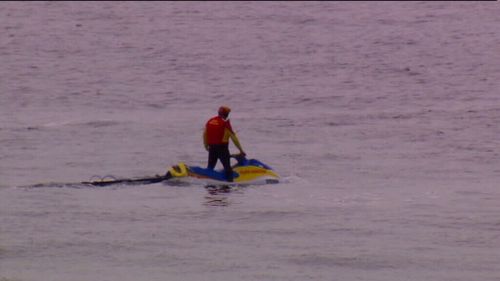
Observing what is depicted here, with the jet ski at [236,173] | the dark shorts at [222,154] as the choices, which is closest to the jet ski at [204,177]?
the jet ski at [236,173]

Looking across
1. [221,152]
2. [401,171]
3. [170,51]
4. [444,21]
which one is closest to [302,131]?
[401,171]

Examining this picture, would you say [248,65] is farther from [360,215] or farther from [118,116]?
[360,215]

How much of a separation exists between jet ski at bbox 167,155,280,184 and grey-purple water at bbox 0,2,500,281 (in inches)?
12.0

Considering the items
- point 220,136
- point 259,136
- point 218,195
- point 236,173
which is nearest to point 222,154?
point 220,136

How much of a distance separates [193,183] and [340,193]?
296 centimetres

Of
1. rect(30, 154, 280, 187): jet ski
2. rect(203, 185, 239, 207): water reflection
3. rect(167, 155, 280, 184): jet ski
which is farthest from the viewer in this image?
rect(167, 155, 280, 184): jet ski

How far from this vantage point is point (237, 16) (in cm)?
6638

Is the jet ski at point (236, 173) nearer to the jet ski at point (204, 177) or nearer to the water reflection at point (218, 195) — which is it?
the jet ski at point (204, 177)

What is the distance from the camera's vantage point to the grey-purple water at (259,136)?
1905 cm

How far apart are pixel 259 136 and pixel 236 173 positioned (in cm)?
966

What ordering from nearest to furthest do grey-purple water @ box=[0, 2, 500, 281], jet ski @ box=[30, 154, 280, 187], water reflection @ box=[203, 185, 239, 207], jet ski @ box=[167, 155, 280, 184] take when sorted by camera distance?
grey-purple water @ box=[0, 2, 500, 281] < water reflection @ box=[203, 185, 239, 207] < jet ski @ box=[30, 154, 280, 187] < jet ski @ box=[167, 155, 280, 184]

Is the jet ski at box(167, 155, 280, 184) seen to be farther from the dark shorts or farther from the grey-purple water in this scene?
the grey-purple water

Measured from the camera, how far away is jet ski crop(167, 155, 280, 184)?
2609cm

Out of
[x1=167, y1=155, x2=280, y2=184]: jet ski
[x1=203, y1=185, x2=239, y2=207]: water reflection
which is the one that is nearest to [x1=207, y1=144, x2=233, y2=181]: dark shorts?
[x1=167, y1=155, x2=280, y2=184]: jet ski
